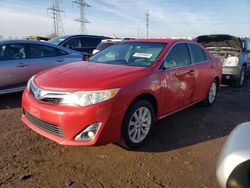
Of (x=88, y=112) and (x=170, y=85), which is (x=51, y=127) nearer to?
(x=88, y=112)

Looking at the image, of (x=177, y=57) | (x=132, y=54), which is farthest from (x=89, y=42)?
(x=177, y=57)

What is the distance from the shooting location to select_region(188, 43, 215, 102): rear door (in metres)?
5.18

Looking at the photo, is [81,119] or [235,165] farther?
[81,119]

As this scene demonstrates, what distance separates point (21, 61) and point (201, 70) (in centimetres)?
404

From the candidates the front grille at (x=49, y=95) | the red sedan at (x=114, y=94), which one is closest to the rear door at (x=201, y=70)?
the red sedan at (x=114, y=94)

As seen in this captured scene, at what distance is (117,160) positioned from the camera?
350 cm

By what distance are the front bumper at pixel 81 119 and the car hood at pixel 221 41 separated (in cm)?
711

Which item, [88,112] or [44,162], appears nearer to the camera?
[88,112]

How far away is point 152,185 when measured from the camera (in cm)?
297

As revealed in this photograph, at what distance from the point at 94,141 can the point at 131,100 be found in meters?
0.72

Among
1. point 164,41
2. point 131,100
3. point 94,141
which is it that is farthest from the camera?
point 164,41

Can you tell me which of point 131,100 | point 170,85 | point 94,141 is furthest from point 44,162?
point 170,85

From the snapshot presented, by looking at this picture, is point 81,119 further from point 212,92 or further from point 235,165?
point 212,92

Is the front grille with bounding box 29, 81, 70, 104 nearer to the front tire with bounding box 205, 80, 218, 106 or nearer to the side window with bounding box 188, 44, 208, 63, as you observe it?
the side window with bounding box 188, 44, 208, 63
